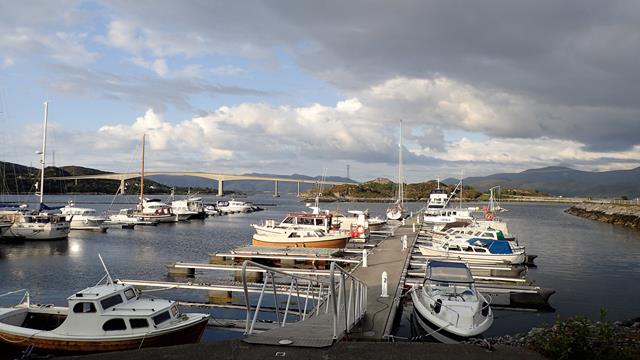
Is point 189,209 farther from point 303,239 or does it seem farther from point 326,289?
point 326,289

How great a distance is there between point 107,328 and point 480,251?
73.8 feet

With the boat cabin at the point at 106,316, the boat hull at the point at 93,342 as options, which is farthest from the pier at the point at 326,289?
the boat cabin at the point at 106,316

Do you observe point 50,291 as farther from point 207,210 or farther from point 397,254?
point 207,210

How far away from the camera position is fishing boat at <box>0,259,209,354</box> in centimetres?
1510

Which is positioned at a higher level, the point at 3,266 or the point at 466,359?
the point at 466,359

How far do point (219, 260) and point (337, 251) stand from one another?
313 inches

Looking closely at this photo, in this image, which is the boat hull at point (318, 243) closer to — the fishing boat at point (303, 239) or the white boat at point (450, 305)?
the fishing boat at point (303, 239)

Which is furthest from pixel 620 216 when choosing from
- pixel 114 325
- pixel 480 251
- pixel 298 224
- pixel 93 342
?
pixel 93 342

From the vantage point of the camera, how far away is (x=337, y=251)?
35188 mm

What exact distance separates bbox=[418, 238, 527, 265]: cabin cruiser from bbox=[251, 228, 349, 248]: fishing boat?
7475 millimetres

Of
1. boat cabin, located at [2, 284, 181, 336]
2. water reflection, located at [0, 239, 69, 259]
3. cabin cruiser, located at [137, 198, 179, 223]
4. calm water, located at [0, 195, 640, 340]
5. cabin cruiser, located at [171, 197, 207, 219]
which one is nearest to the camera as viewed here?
→ boat cabin, located at [2, 284, 181, 336]

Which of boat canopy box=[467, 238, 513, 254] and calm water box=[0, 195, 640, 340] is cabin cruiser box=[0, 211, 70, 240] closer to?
calm water box=[0, 195, 640, 340]

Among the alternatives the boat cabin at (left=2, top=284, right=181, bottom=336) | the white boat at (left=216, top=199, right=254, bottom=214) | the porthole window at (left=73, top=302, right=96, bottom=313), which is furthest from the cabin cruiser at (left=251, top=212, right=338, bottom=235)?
the white boat at (left=216, top=199, right=254, bottom=214)

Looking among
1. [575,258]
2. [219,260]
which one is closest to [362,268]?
[219,260]
